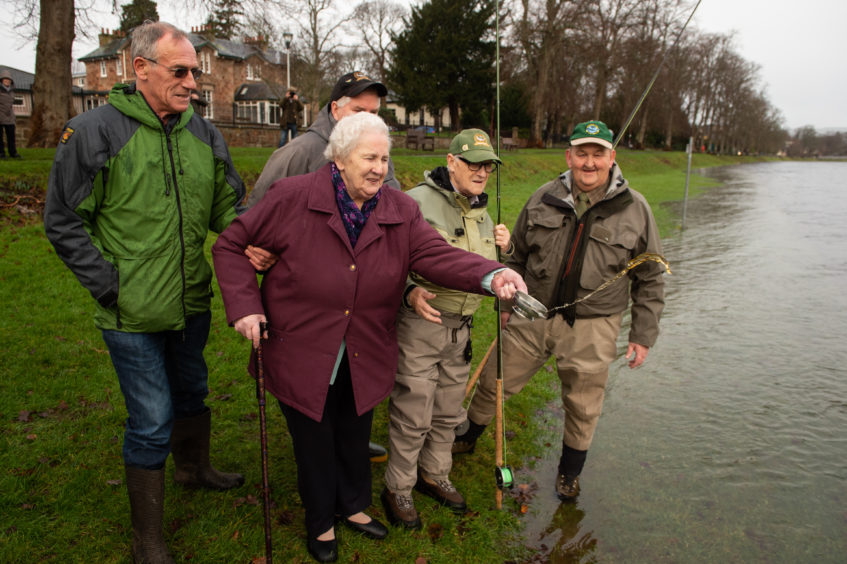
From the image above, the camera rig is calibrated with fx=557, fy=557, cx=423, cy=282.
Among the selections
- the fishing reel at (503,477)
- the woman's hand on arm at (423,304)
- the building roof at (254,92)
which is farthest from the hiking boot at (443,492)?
the building roof at (254,92)

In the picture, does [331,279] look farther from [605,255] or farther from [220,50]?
[220,50]

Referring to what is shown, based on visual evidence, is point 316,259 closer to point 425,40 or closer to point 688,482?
point 688,482

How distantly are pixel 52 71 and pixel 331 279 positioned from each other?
570 inches

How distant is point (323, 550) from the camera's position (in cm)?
315

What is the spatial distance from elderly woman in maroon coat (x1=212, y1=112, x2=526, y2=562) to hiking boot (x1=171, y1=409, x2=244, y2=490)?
2.70 feet

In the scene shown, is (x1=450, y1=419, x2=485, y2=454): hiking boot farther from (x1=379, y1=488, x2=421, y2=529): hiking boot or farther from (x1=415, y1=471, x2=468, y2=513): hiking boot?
(x1=379, y1=488, x2=421, y2=529): hiking boot

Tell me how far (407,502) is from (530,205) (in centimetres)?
217

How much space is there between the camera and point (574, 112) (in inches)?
2152

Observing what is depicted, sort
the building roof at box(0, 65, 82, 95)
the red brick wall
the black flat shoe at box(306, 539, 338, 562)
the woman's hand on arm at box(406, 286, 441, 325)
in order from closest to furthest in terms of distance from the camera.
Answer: the woman's hand on arm at box(406, 286, 441, 325), the black flat shoe at box(306, 539, 338, 562), the red brick wall, the building roof at box(0, 65, 82, 95)

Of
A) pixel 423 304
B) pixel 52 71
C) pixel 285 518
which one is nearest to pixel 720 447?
pixel 423 304

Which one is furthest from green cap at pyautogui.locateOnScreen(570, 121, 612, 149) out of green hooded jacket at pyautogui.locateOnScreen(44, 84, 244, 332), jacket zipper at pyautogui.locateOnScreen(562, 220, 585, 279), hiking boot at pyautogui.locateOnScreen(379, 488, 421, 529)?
hiking boot at pyautogui.locateOnScreen(379, 488, 421, 529)

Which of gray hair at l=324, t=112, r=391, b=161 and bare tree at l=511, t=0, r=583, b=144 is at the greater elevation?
bare tree at l=511, t=0, r=583, b=144

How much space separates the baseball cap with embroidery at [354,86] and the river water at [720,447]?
2997 mm

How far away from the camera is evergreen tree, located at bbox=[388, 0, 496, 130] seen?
37.6 m
